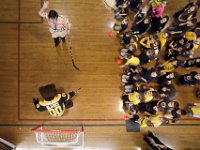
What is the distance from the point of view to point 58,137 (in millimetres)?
6758

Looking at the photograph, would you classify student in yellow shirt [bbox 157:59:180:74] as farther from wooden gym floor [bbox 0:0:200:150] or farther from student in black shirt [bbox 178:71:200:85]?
wooden gym floor [bbox 0:0:200:150]

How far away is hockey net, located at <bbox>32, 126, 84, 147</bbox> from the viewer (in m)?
6.66

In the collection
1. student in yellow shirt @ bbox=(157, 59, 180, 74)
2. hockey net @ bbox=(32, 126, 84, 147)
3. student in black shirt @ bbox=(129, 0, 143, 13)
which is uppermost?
student in black shirt @ bbox=(129, 0, 143, 13)

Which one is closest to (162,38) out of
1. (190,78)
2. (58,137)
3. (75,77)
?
(190,78)

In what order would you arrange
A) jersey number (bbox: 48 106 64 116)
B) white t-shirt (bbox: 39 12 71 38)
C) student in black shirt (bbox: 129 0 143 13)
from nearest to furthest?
white t-shirt (bbox: 39 12 71 38), jersey number (bbox: 48 106 64 116), student in black shirt (bbox: 129 0 143 13)

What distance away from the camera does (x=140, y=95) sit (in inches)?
267

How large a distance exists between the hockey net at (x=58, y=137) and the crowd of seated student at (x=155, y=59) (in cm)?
145

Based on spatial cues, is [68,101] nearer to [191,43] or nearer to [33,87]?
[33,87]

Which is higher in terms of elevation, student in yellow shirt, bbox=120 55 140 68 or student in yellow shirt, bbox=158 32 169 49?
student in yellow shirt, bbox=158 32 169 49

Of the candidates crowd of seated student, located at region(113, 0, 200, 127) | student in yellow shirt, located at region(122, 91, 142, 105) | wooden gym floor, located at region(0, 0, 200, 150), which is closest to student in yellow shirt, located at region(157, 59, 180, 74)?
crowd of seated student, located at region(113, 0, 200, 127)

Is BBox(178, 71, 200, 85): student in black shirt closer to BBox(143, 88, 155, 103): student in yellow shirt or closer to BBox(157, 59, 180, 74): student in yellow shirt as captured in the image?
BBox(157, 59, 180, 74): student in yellow shirt

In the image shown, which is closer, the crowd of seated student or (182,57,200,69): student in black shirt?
the crowd of seated student

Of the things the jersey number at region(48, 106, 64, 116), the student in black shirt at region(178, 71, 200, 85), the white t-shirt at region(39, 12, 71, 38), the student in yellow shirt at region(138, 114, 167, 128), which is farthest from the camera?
the student in black shirt at region(178, 71, 200, 85)

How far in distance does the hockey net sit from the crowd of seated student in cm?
145
